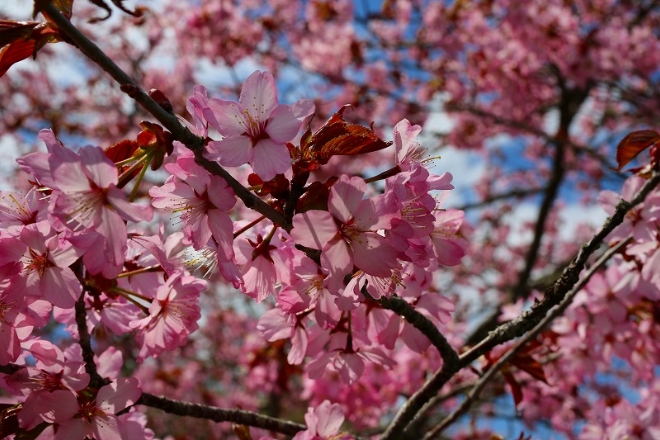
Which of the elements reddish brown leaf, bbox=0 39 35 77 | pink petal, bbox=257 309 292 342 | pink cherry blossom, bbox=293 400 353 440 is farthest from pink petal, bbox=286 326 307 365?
reddish brown leaf, bbox=0 39 35 77

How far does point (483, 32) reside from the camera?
622cm

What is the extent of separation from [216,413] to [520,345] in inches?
32.2

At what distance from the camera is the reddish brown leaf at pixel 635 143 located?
1.45 metres

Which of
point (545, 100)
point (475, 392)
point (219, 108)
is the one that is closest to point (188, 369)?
point (545, 100)

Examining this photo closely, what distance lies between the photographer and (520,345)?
148 cm

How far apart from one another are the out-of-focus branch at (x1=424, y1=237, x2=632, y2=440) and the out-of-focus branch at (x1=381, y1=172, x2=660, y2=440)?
0.18 metres

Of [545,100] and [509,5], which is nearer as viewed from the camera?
[509,5]

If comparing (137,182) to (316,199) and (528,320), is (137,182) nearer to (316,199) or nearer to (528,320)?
(316,199)

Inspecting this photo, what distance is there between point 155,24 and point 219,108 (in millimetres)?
7551

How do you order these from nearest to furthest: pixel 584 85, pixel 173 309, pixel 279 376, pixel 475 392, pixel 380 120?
pixel 173 309 → pixel 475 392 → pixel 279 376 → pixel 584 85 → pixel 380 120

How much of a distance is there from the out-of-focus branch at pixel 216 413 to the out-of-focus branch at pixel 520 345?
0.46 metres

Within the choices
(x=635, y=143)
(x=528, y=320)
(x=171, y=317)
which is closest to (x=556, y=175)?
(x=635, y=143)

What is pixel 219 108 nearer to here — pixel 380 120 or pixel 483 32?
pixel 483 32

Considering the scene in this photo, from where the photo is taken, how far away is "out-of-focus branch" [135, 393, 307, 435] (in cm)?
125
